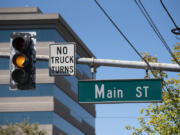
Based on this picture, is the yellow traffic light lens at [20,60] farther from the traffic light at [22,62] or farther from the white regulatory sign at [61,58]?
the white regulatory sign at [61,58]

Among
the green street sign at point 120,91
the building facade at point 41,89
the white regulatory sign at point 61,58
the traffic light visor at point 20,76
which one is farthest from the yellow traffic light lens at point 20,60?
the building facade at point 41,89

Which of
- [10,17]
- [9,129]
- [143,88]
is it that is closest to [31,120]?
[10,17]

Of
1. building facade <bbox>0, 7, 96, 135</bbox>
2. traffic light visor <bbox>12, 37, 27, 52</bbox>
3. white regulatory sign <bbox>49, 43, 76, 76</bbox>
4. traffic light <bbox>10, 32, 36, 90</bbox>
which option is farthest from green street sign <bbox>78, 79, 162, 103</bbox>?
building facade <bbox>0, 7, 96, 135</bbox>

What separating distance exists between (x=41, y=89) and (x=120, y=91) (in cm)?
5330

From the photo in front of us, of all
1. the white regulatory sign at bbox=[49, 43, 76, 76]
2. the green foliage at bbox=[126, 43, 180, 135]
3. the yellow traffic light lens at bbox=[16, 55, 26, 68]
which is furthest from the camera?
the green foliage at bbox=[126, 43, 180, 135]

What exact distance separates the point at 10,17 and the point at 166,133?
45.4m

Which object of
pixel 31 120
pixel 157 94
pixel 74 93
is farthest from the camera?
pixel 74 93

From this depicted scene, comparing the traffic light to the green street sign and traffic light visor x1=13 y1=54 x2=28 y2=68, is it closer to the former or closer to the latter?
traffic light visor x1=13 y1=54 x2=28 y2=68

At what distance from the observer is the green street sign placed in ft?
35.5

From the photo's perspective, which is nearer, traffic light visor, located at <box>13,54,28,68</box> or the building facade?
traffic light visor, located at <box>13,54,28,68</box>

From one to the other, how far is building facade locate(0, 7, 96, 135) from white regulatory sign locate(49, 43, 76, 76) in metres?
49.0

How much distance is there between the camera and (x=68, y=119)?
6969 centimetres

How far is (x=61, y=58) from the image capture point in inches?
429

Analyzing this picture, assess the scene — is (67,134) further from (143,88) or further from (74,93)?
(143,88)
